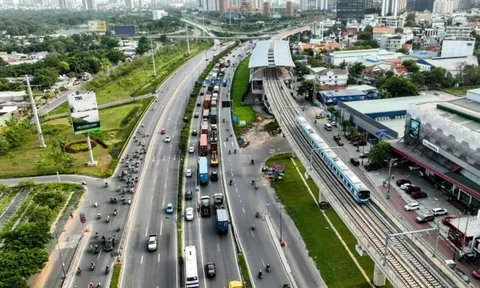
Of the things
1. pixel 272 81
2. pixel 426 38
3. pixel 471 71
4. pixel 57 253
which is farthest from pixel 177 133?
pixel 426 38

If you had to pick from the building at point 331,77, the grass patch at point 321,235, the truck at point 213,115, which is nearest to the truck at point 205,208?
the grass patch at point 321,235

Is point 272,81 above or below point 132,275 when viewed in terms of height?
above

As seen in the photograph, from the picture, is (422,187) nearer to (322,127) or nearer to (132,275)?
(322,127)

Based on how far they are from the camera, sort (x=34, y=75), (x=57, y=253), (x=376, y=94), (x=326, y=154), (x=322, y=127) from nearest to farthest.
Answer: (x=57, y=253) → (x=326, y=154) → (x=322, y=127) → (x=376, y=94) → (x=34, y=75)

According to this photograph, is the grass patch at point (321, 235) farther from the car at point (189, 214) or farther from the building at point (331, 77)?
the building at point (331, 77)

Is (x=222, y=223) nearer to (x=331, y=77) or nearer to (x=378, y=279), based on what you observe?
(x=378, y=279)

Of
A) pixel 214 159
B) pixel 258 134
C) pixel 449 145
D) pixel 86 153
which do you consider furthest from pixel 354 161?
pixel 86 153
